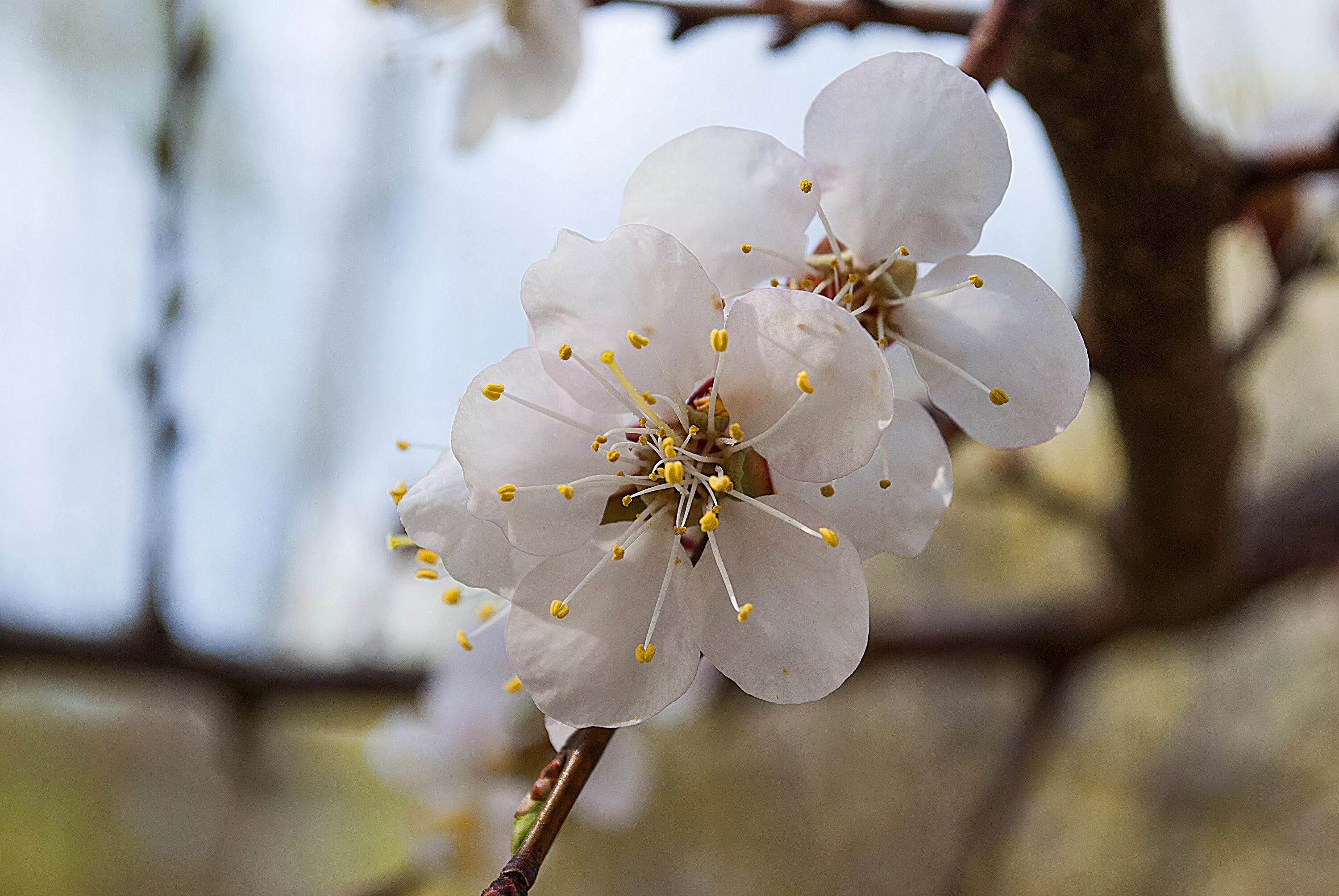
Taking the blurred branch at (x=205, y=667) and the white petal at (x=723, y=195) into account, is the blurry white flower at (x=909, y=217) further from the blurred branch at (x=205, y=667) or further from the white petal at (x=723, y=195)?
the blurred branch at (x=205, y=667)

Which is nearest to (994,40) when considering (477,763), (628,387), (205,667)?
(628,387)

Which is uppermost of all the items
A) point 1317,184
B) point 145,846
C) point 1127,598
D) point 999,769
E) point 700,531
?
point 700,531

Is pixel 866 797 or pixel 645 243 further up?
pixel 645 243

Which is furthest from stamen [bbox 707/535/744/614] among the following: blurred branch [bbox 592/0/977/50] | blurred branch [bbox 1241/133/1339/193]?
blurred branch [bbox 1241/133/1339/193]

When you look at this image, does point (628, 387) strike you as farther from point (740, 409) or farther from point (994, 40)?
point (994, 40)

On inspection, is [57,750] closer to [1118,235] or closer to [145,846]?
[145,846]

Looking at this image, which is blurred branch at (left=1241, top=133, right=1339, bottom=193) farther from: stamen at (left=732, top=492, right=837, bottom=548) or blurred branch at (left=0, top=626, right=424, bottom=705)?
blurred branch at (left=0, top=626, right=424, bottom=705)

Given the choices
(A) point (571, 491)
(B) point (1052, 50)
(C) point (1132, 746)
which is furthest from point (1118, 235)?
(C) point (1132, 746)
